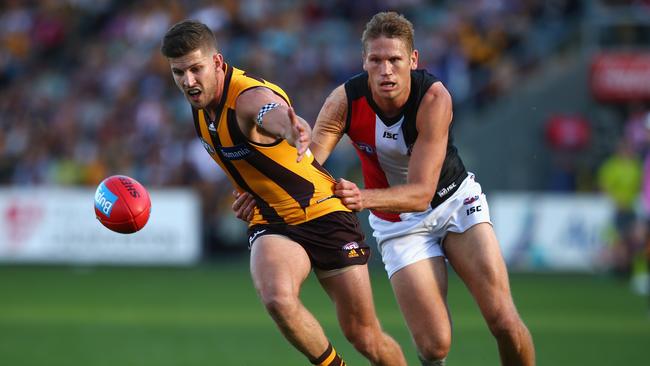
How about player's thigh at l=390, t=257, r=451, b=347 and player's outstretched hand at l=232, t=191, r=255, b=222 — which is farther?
player's thigh at l=390, t=257, r=451, b=347

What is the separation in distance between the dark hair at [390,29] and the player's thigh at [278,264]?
1363mm

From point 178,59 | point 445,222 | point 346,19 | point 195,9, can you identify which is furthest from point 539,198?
point 178,59

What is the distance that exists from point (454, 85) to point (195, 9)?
19.7 feet

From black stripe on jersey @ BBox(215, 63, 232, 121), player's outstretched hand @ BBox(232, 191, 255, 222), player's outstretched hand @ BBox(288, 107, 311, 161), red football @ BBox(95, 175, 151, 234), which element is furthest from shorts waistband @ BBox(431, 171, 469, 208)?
red football @ BBox(95, 175, 151, 234)

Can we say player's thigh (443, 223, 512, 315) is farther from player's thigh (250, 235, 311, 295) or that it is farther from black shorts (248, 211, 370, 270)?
player's thigh (250, 235, 311, 295)

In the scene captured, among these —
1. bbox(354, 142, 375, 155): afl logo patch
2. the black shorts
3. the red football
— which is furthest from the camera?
bbox(354, 142, 375, 155): afl logo patch

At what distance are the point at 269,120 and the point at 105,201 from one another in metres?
1.51

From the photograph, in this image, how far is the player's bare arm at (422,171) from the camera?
262 inches

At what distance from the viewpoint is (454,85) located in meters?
20.2

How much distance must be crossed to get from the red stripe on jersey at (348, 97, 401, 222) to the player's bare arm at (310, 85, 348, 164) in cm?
7

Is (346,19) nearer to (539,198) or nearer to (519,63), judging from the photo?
(519,63)

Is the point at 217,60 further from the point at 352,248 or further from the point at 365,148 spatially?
the point at 352,248

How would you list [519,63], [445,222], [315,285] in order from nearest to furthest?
[445,222] → [315,285] → [519,63]

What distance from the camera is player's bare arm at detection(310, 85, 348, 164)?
7.43 meters
